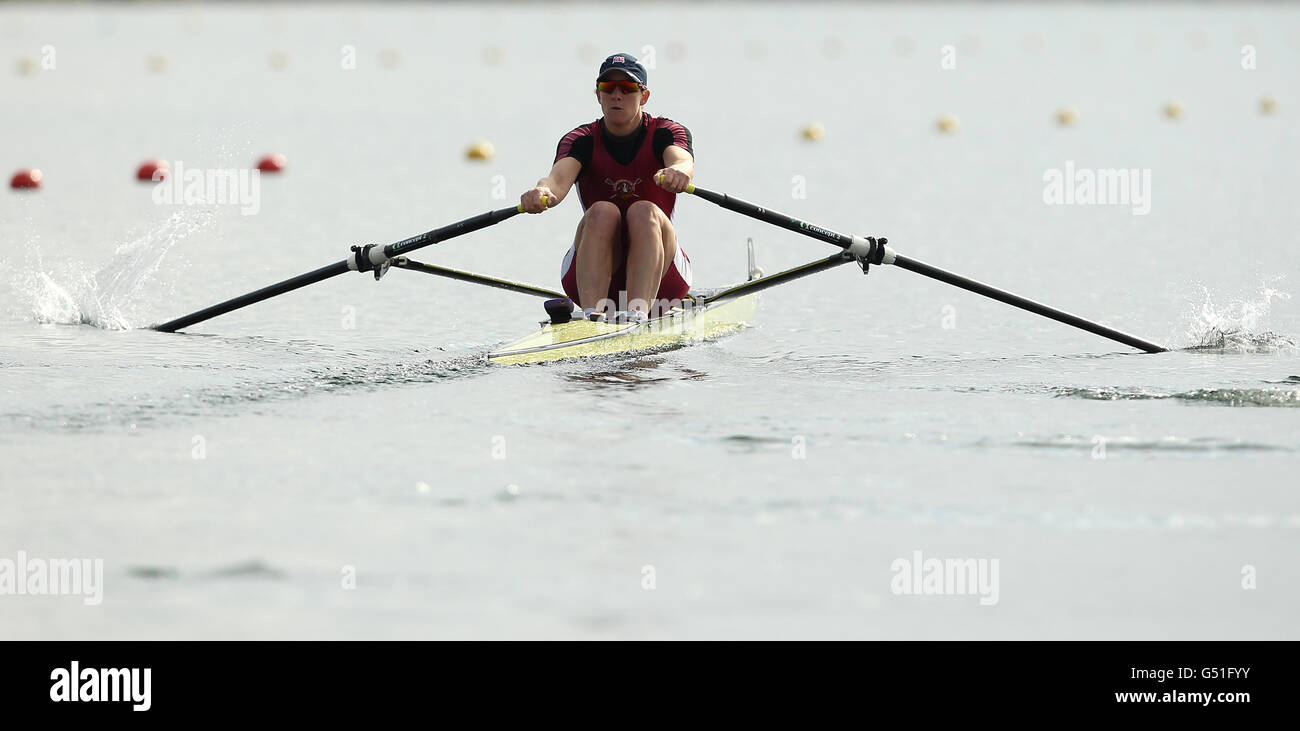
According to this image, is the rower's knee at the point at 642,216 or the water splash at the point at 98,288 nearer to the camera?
the rower's knee at the point at 642,216

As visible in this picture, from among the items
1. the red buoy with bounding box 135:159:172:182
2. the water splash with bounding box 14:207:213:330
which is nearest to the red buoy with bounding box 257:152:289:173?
the red buoy with bounding box 135:159:172:182

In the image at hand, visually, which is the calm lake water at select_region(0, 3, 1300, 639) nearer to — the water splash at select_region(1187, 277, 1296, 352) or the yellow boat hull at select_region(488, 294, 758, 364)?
the water splash at select_region(1187, 277, 1296, 352)

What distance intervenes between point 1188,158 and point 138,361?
14572 mm

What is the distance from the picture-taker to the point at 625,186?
8.62 metres

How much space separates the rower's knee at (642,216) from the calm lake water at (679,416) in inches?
29.0

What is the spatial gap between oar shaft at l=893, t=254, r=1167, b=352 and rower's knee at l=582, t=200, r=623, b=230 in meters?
1.58

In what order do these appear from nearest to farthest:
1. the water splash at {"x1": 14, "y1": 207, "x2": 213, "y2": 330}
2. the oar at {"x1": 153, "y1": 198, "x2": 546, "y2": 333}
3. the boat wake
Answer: the boat wake → the oar at {"x1": 153, "y1": 198, "x2": 546, "y2": 333} → the water splash at {"x1": 14, "y1": 207, "x2": 213, "y2": 330}

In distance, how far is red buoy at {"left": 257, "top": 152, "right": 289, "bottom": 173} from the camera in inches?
699

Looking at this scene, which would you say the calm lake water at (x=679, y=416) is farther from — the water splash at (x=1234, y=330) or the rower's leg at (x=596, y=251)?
the rower's leg at (x=596, y=251)

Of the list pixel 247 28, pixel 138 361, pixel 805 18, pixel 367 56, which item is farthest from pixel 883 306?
pixel 805 18

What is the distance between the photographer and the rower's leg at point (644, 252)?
331 inches

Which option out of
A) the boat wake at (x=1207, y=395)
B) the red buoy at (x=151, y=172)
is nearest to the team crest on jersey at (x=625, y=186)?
the boat wake at (x=1207, y=395)

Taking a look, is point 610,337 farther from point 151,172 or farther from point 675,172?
point 151,172

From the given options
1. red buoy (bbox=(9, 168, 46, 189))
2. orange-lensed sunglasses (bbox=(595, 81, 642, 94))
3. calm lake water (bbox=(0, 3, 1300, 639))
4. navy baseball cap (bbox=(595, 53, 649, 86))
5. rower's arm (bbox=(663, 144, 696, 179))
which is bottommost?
calm lake water (bbox=(0, 3, 1300, 639))
